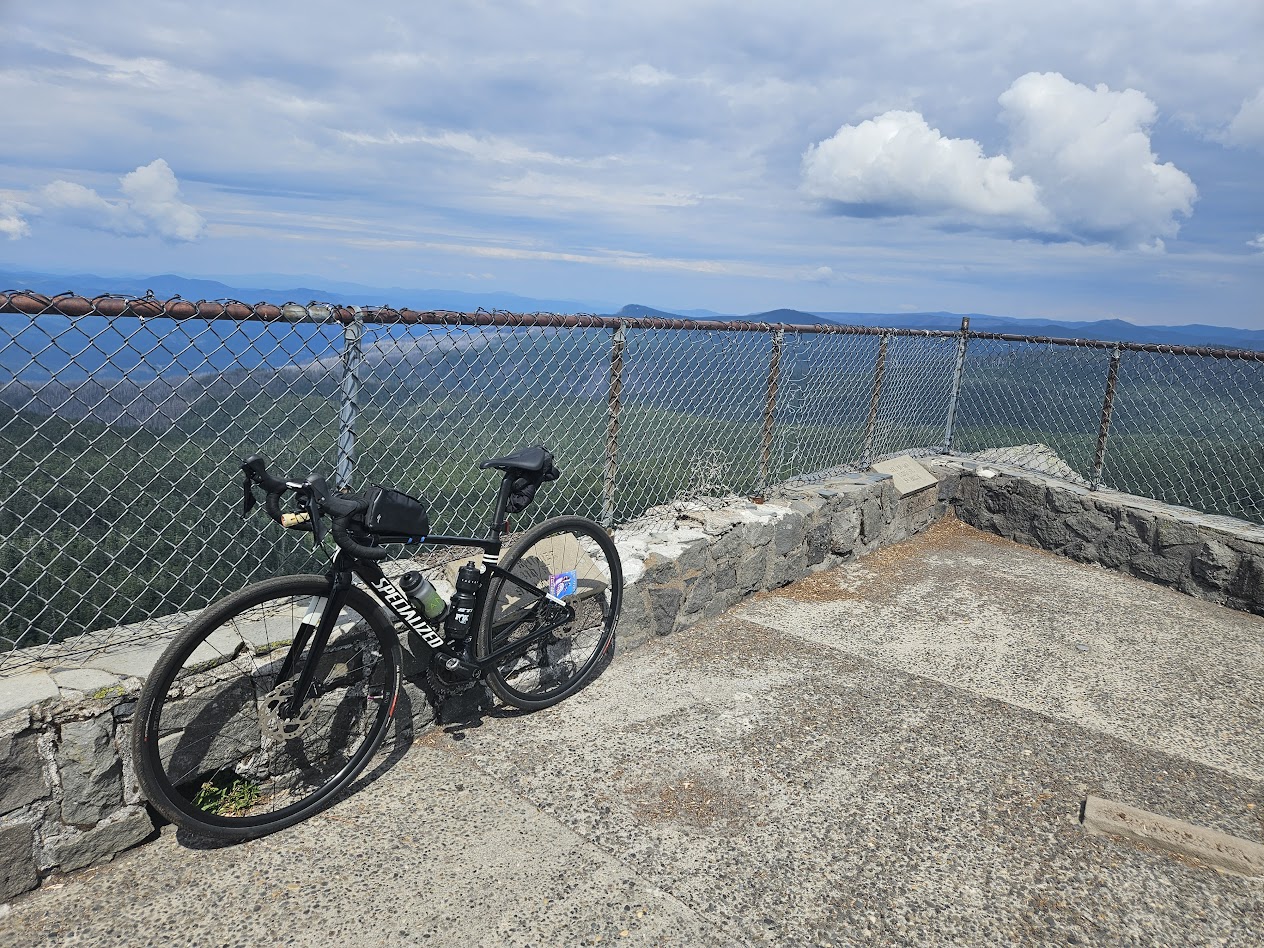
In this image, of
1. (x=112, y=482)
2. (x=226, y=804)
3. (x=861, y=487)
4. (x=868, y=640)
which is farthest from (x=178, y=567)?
(x=861, y=487)

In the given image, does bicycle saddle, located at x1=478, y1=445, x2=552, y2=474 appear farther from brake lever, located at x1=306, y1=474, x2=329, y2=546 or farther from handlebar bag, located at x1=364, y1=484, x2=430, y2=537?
brake lever, located at x1=306, y1=474, x2=329, y2=546

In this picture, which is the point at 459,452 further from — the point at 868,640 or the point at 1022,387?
the point at 1022,387

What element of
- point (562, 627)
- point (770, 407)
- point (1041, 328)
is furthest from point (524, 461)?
point (1041, 328)

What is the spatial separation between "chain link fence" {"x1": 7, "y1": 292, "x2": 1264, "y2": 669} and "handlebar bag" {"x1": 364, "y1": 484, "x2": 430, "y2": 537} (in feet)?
1.78

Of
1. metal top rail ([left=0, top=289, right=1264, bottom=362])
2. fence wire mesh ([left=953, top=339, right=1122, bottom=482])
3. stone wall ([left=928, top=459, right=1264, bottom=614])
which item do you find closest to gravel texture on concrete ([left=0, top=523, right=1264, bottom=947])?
stone wall ([left=928, top=459, right=1264, bottom=614])

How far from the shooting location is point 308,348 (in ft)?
10.1

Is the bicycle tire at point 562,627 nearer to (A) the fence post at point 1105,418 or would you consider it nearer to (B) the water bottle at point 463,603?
(B) the water bottle at point 463,603

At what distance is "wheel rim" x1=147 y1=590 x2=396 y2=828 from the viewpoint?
272cm

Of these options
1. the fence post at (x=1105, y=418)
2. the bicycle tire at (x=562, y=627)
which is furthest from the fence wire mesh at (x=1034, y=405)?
the bicycle tire at (x=562, y=627)

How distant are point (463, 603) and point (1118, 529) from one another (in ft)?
18.9

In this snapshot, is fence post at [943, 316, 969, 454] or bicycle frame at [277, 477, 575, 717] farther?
fence post at [943, 316, 969, 454]

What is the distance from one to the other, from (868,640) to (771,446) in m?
1.63

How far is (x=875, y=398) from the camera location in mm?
7035

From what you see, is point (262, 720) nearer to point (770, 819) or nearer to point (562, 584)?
point (562, 584)
